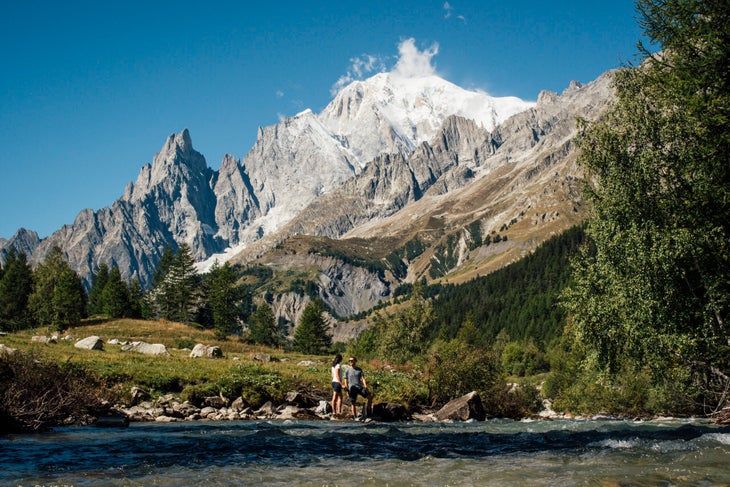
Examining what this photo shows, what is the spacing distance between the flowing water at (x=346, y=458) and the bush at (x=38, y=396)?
0.97m

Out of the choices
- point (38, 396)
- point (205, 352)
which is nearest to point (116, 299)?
point (205, 352)

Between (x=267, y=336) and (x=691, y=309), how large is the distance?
108 meters

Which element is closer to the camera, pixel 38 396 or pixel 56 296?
pixel 38 396

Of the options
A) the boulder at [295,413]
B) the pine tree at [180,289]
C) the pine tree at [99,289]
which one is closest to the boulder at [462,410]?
the boulder at [295,413]

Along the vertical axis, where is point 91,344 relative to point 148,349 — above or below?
above

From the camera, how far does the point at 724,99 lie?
22.9 metres

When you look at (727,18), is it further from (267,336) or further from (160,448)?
(267,336)

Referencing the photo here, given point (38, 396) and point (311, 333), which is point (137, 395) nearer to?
point (38, 396)

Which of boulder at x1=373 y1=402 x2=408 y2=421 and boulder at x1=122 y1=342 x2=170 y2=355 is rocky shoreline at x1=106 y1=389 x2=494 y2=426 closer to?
boulder at x1=373 y1=402 x2=408 y2=421

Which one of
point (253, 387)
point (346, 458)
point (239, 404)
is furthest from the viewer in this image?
point (253, 387)

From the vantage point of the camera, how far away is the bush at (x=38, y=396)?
66.8ft

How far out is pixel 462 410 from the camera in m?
36.8

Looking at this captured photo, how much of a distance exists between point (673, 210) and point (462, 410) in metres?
19.0

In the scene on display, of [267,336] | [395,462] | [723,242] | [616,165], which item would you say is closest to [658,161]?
[616,165]
